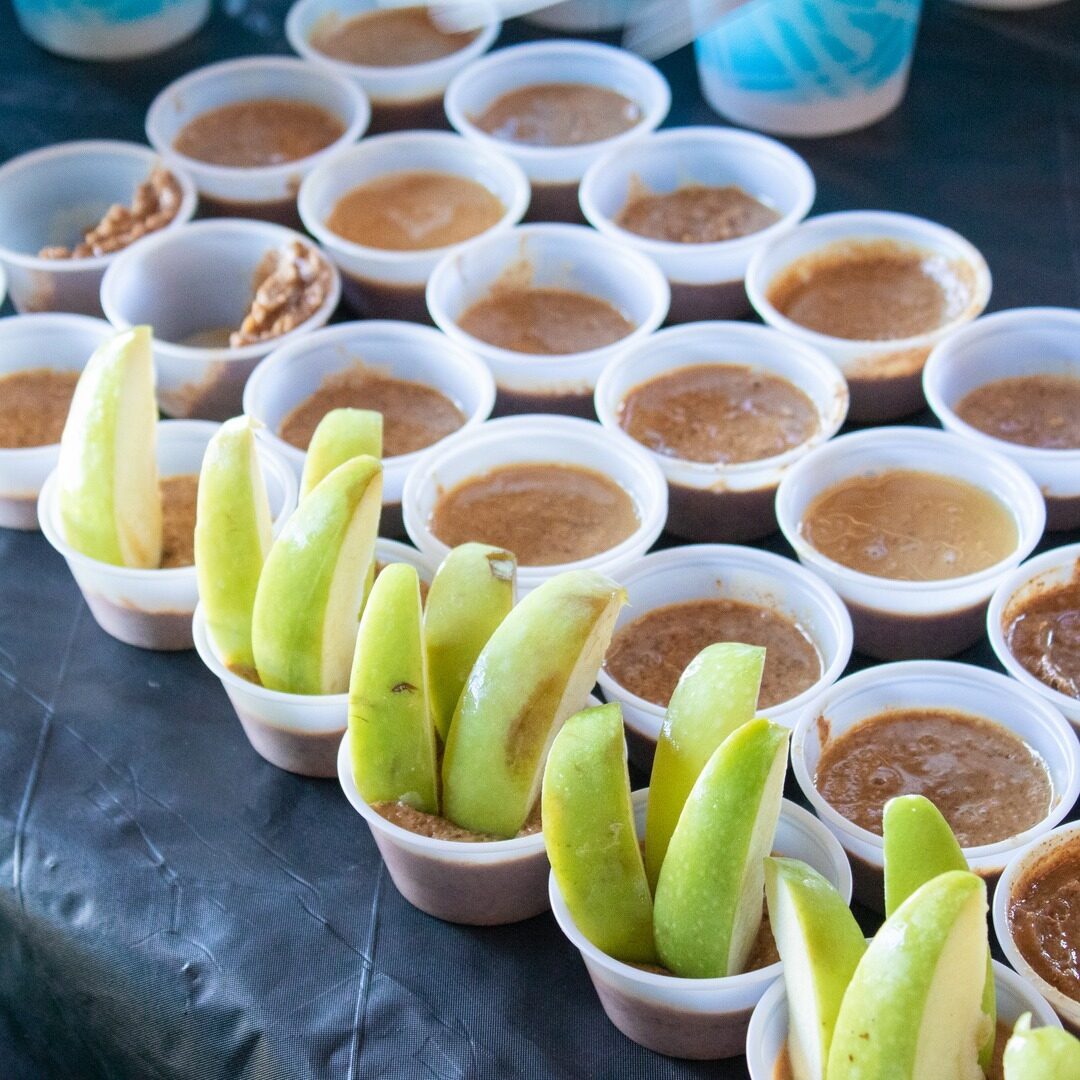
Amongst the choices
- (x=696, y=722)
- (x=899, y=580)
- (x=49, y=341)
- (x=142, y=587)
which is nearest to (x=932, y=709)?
(x=899, y=580)

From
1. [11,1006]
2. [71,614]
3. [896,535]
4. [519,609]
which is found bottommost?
[11,1006]

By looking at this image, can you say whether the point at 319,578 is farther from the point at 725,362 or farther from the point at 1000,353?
the point at 1000,353

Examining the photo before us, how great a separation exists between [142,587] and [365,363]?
23.0 inches

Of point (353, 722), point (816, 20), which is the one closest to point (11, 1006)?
point (353, 722)

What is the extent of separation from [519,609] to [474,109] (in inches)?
64.2

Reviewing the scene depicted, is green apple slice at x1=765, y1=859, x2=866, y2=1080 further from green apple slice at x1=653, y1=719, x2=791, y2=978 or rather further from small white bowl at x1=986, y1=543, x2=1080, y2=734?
small white bowl at x1=986, y1=543, x2=1080, y2=734

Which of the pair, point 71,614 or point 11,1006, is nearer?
point 11,1006

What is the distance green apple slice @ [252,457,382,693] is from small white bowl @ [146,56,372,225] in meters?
1.20

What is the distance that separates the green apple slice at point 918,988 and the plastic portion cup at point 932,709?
0.33 metres

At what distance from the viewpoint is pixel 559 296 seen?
240 cm

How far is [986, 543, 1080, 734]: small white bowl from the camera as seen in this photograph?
1.65 m

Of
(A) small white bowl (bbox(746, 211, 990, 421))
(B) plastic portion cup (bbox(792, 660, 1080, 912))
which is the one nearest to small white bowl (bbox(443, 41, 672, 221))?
(A) small white bowl (bbox(746, 211, 990, 421))

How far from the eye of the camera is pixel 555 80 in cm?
285

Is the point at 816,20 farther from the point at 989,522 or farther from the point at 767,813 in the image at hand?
the point at 767,813
